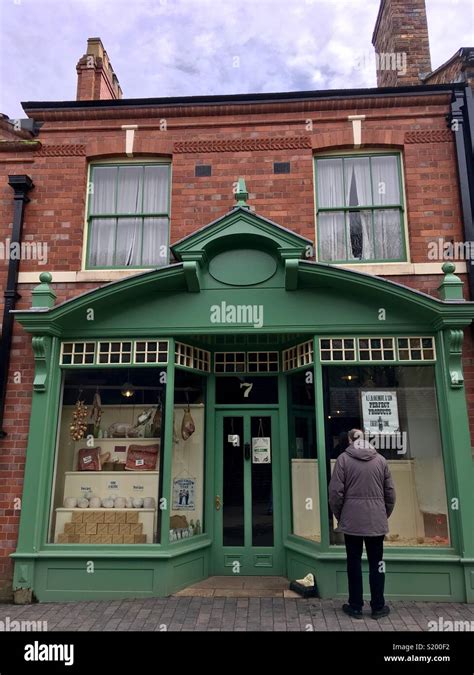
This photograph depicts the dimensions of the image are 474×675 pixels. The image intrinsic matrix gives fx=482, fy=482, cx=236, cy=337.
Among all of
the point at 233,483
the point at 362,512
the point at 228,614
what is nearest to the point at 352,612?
the point at 362,512

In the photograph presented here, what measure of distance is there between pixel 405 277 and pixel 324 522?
366 cm

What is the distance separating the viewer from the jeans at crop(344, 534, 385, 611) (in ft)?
17.7

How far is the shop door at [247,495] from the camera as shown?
22.7ft

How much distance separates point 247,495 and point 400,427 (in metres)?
2.41

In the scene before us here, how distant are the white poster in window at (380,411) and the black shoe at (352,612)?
216cm

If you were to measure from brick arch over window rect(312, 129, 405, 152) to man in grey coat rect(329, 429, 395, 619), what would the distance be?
4.77 m

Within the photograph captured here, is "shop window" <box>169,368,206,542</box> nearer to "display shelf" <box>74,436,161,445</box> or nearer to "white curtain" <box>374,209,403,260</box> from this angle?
"display shelf" <box>74,436,161,445</box>

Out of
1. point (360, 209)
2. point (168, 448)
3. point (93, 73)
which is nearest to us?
point (168, 448)

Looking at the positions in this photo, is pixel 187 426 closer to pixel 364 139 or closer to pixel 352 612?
pixel 352 612

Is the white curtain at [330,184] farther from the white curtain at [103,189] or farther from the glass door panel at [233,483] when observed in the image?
the glass door panel at [233,483]

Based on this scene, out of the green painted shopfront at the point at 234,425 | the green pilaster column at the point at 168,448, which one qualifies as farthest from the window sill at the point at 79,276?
the green pilaster column at the point at 168,448

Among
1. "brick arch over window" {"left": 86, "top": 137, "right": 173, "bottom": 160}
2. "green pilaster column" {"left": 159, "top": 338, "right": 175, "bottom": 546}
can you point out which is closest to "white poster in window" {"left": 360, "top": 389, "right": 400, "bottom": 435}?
"green pilaster column" {"left": 159, "top": 338, "right": 175, "bottom": 546}

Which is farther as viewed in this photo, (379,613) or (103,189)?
(103,189)

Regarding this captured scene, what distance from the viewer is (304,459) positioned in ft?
22.6
